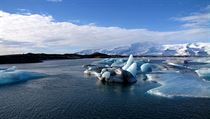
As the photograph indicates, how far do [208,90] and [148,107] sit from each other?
6.34m

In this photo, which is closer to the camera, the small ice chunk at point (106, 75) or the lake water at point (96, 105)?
the lake water at point (96, 105)

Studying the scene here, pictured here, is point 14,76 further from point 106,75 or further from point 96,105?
point 96,105

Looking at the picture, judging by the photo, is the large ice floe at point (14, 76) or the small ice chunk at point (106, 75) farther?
the small ice chunk at point (106, 75)

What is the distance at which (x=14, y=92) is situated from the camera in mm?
19828

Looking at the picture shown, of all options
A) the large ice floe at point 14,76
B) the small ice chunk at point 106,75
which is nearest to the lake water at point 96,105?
the small ice chunk at point 106,75

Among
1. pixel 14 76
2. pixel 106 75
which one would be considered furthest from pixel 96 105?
pixel 14 76

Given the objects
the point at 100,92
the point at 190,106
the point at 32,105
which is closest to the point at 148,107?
the point at 190,106

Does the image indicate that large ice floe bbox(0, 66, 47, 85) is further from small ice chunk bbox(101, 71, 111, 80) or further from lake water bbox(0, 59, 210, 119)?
small ice chunk bbox(101, 71, 111, 80)

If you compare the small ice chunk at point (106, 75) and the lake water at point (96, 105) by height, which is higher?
the small ice chunk at point (106, 75)

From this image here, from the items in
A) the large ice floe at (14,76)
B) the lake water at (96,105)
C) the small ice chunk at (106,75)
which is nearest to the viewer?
the lake water at (96,105)

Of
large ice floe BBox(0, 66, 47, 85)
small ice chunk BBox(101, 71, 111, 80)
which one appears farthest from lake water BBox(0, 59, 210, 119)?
large ice floe BBox(0, 66, 47, 85)

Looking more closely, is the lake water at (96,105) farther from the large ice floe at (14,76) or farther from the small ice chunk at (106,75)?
the large ice floe at (14,76)

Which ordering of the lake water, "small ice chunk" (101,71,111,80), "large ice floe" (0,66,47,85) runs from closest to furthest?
the lake water
"large ice floe" (0,66,47,85)
"small ice chunk" (101,71,111,80)

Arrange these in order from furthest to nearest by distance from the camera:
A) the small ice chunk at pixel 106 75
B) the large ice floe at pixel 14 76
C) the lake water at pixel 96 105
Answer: the small ice chunk at pixel 106 75 < the large ice floe at pixel 14 76 < the lake water at pixel 96 105
